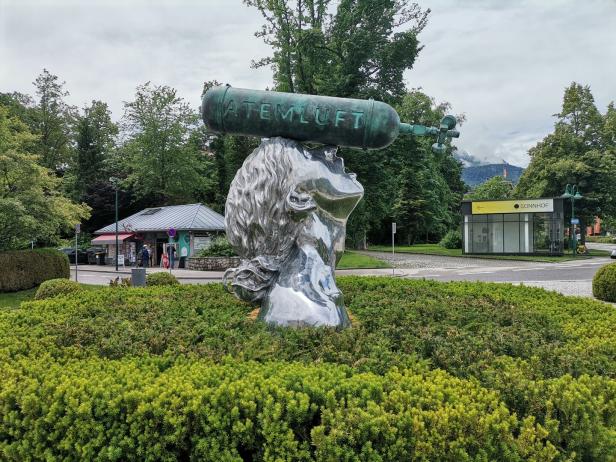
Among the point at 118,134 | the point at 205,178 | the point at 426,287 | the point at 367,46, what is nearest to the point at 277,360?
the point at 426,287

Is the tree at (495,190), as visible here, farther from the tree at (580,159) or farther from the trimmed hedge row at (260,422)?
the trimmed hedge row at (260,422)

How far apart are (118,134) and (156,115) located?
8139 mm

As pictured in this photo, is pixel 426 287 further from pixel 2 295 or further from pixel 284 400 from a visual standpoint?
pixel 2 295

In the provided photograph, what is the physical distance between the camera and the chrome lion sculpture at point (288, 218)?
5961mm

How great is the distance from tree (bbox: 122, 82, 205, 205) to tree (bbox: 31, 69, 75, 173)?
783 centimetres

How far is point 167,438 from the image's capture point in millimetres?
2875

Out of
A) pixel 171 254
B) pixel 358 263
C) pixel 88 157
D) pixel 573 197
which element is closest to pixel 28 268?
pixel 171 254

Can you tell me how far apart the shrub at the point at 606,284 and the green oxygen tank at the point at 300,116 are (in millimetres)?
10646

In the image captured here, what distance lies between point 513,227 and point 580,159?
10960 millimetres

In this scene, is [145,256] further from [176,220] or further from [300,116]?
[300,116]

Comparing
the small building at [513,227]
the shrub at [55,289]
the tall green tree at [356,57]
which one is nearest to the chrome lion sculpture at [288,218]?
the shrub at [55,289]

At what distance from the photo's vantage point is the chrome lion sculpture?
19.6 feet

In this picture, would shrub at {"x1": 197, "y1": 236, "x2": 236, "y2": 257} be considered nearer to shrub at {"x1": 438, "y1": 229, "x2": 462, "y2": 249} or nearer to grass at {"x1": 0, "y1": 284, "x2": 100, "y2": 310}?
grass at {"x1": 0, "y1": 284, "x2": 100, "y2": 310}

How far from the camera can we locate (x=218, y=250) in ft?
91.0
